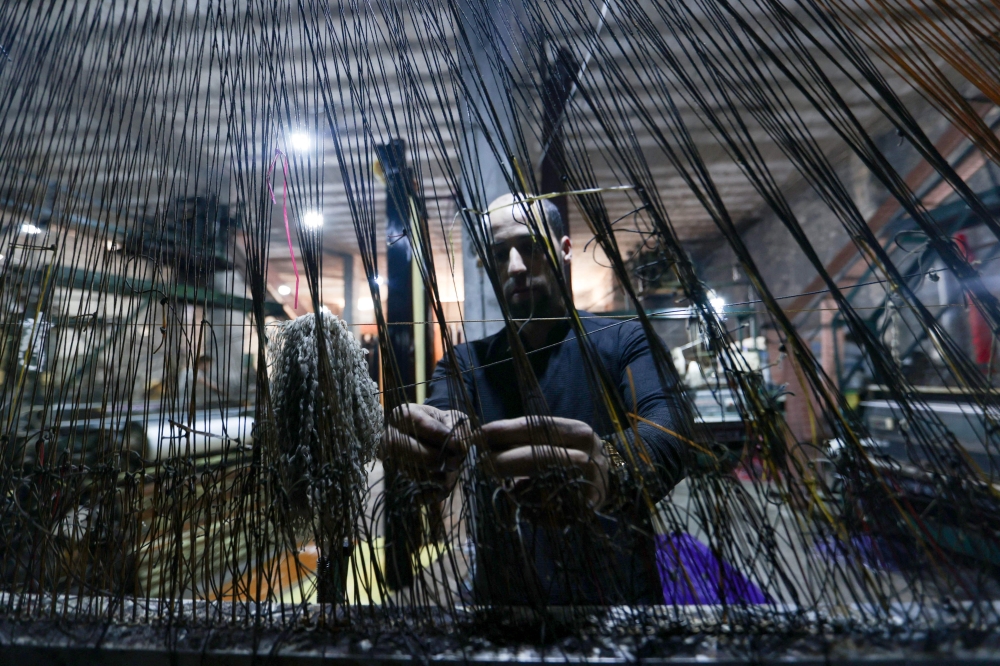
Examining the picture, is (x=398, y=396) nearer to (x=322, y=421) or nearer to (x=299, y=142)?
(x=322, y=421)

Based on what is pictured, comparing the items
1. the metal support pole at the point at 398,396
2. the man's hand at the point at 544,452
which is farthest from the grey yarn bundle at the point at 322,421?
the man's hand at the point at 544,452

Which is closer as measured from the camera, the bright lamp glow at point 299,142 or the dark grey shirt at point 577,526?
the dark grey shirt at point 577,526

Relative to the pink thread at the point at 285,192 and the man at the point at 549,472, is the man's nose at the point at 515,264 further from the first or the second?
the pink thread at the point at 285,192

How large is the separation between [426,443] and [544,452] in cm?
12

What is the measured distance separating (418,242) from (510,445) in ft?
0.82

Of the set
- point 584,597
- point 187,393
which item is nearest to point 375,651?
point 584,597

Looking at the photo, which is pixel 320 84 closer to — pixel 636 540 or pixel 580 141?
pixel 580 141

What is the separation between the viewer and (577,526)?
47 cm

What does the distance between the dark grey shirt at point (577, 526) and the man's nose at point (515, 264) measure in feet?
0.26

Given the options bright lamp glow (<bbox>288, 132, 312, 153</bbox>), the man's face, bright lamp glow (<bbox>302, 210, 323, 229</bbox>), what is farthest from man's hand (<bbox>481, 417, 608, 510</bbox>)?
bright lamp glow (<bbox>288, 132, 312, 153</bbox>)

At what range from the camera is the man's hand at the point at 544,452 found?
1.56ft

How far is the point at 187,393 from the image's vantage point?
1.91ft

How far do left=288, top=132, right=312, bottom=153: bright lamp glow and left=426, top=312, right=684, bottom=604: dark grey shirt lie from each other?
0.31 metres

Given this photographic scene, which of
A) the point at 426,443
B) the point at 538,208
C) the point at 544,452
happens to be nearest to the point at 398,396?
the point at 426,443
